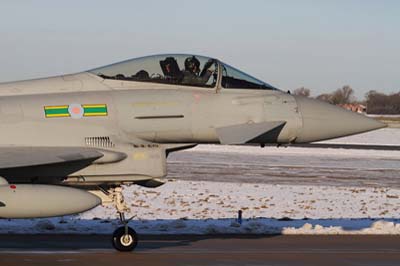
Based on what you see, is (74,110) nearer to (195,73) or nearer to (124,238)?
(195,73)

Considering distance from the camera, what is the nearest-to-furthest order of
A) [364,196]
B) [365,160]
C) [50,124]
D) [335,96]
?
[50,124], [364,196], [365,160], [335,96]

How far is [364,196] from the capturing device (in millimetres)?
23891

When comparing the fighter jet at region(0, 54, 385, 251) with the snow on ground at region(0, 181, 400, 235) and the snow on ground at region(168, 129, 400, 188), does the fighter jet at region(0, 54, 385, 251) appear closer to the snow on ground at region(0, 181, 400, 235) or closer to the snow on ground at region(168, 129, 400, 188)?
the snow on ground at region(0, 181, 400, 235)

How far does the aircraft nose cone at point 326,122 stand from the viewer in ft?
42.6

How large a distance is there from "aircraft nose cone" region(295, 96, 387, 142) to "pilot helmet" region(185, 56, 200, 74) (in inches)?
65.4

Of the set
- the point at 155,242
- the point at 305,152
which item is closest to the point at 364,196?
the point at 155,242

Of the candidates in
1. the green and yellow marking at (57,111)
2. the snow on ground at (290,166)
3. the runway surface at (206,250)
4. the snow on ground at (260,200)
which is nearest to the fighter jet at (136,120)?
the green and yellow marking at (57,111)

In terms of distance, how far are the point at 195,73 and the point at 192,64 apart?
0.17 metres

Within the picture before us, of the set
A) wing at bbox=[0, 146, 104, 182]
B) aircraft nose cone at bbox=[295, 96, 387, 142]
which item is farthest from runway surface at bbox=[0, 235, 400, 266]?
aircraft nose cone at bbox=[295, 96, 387, 142]

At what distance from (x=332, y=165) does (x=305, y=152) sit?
8228 mm

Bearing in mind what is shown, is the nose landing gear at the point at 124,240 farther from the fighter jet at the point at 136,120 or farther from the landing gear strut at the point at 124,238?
the fighter jet at the point at 136,120

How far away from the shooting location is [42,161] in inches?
465

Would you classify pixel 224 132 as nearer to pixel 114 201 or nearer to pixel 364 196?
pixel 114 201

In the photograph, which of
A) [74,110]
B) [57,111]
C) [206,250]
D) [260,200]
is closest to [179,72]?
[74,110]
